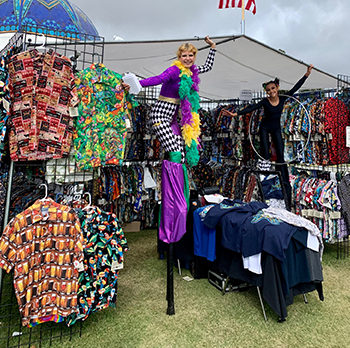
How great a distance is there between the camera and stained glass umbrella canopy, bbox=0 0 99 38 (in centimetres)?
866

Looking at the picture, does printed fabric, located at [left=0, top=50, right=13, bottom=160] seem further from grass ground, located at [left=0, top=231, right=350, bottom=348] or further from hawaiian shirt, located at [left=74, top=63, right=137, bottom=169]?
grass ground, located at [left=0, top=231, right=350, bottom=348]

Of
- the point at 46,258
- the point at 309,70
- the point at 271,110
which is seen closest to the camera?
the point at 46,258

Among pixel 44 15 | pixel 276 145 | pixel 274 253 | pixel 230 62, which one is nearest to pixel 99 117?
pixel 274 253

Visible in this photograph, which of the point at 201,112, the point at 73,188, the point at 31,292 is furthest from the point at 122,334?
the point at 201,112

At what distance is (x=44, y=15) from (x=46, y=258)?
10644mm

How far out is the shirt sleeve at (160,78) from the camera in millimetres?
2322

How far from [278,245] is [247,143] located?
11.5ft

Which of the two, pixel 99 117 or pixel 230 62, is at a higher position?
pixel 230 62

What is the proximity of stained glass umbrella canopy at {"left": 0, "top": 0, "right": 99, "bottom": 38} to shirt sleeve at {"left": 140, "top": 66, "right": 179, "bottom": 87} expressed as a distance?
7798 mm

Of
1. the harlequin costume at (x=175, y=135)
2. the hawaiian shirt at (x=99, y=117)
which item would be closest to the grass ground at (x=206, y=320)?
the harlequin costume at (x=175, y=135)

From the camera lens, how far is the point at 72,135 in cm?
229

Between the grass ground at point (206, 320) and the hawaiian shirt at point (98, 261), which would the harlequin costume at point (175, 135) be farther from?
the grass ground at point (206, 320)

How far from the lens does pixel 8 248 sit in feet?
5.91

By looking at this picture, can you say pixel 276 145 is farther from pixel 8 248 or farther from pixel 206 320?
pixel 8 248
